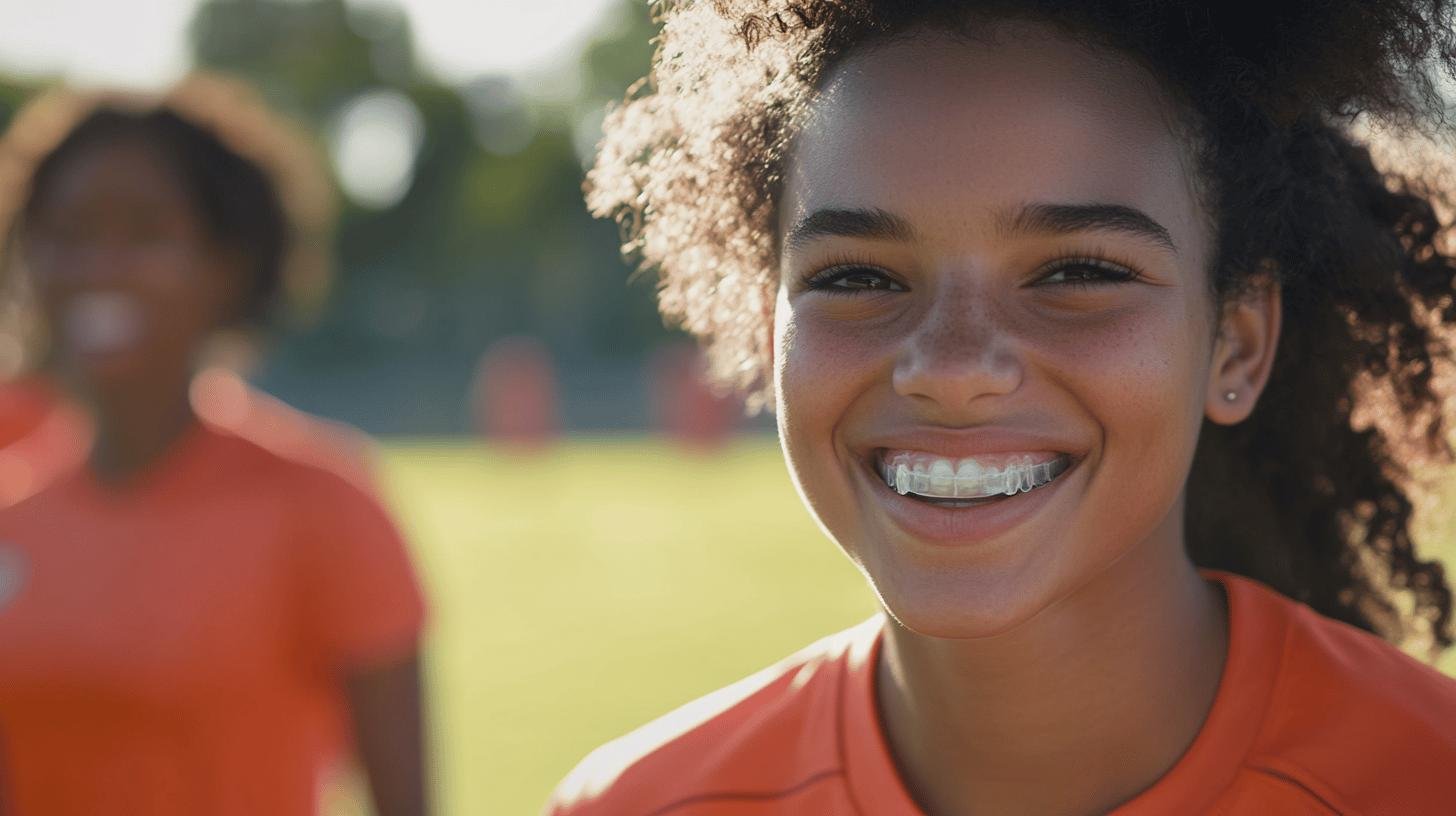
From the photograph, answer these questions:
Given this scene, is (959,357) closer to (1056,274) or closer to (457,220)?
(1056,274)

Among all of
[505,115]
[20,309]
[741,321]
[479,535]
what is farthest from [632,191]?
[505,115]

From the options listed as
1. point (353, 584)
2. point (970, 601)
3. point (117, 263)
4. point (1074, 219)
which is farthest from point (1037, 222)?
point (117, 263)

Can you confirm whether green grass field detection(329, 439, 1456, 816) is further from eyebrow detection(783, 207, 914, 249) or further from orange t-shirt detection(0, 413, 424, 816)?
eyebrow detection(783, 207, 914, 249)

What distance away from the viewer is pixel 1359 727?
6.72 feet

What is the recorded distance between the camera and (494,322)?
43906 mm

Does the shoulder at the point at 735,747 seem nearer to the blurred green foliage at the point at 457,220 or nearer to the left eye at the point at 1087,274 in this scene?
the left eye at the point at 1087,274

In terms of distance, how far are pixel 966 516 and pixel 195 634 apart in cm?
177

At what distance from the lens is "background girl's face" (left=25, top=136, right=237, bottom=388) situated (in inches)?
138

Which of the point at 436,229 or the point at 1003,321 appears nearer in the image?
the point at 1003,321

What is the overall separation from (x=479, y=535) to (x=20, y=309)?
1017 centimetres

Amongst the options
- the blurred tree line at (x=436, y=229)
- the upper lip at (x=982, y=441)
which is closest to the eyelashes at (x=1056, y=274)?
the upper lip at (x=982, y=441)

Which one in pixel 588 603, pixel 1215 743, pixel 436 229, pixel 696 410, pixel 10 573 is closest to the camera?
pixel 1215 743

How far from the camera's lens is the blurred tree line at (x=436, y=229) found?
39.9 meters

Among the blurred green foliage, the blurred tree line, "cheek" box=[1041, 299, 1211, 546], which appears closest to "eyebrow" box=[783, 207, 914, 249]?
"cheek" box=[1041, 299, 1211, 546]
